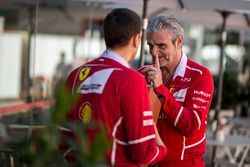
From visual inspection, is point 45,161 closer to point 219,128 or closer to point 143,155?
point 143,155

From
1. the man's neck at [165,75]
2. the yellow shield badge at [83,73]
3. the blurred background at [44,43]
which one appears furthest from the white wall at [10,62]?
the yellow shield badge at [83,73]

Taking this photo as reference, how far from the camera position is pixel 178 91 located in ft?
11.8

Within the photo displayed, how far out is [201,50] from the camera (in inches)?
795

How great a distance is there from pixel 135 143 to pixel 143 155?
60 mm

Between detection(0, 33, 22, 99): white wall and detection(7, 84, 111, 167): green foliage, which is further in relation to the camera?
detection(0, 33, 22, 99): white wall

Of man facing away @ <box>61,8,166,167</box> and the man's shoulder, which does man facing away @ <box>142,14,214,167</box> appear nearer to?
the man's shoulder

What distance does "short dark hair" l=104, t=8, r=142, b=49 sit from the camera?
9.48ft

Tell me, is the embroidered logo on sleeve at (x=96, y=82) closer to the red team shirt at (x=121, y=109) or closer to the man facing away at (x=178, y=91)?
the red team shirt at (x=121, y=109)

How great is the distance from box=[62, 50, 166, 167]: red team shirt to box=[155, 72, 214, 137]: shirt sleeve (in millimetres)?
463

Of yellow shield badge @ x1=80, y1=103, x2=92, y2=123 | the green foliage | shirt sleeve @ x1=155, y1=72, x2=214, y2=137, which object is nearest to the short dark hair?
yellow shield badge @ x1=80, y1=103, x2=92, y2=123

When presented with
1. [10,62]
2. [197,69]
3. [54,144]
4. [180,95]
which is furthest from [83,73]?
[10,62]

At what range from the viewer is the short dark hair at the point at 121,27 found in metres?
2.89

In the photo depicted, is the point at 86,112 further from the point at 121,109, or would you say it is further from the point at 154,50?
the point at 154,50

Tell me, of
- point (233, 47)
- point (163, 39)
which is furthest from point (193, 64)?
point (233, 47)
